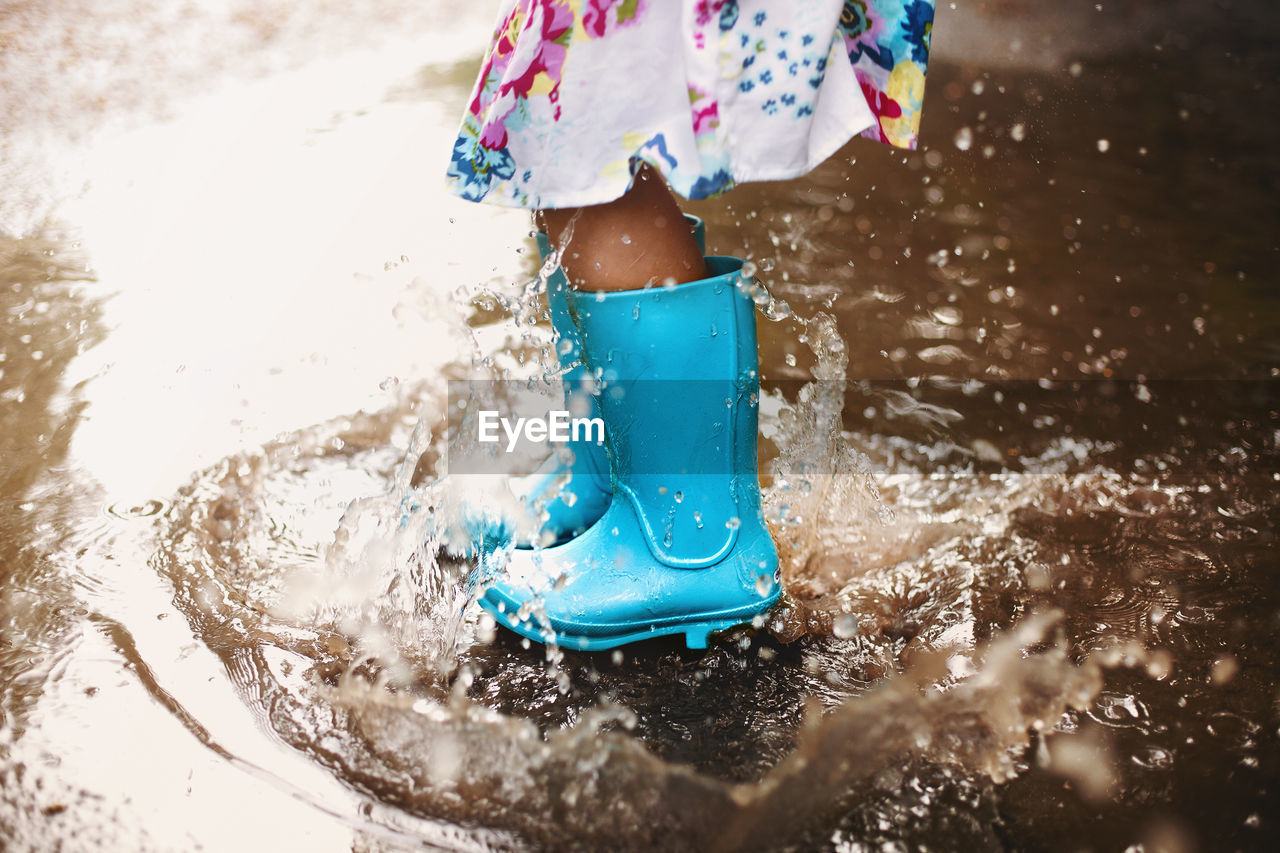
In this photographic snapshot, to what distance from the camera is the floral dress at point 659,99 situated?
0.76 meters

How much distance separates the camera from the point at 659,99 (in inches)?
30.9

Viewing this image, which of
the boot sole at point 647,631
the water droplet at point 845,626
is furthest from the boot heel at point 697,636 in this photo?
the water droplet at point 845,626

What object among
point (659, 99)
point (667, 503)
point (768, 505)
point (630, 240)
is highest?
point (659, 99)

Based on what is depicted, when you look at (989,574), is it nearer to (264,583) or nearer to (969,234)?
(264,583)

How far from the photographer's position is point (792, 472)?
1.23 m

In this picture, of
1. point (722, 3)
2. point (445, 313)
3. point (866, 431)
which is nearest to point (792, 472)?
point (866, 431)

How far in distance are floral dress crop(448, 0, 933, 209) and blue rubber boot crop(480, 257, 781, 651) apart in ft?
0.44

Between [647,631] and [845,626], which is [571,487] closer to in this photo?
[647,631]

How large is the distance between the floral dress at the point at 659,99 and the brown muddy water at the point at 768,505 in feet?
0.92

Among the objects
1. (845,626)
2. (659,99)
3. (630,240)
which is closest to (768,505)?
(845,626)

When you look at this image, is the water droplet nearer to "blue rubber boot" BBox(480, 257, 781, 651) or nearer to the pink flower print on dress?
"blue rubber boot" BBox(480, 257, 781, 651)

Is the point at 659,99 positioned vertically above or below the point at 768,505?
above

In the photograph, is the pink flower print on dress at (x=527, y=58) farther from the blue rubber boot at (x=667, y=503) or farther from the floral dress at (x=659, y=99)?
the blue rubber boot at (x=667, y=503)

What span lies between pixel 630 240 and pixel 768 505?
43 cm
